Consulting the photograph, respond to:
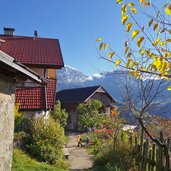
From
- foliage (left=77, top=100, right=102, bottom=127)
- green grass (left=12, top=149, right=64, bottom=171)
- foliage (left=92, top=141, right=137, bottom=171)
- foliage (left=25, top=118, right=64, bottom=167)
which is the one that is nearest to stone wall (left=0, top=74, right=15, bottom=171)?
green grass (left=12, top=149, right=64, bottom=171)

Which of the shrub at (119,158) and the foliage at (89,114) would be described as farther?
the foliage at (89,114)

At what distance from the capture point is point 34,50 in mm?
20469

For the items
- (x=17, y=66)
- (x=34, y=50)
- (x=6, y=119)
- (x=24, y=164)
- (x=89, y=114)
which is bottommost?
(x=24, y=164)

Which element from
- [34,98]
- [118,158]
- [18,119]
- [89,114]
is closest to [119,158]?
[118,158]

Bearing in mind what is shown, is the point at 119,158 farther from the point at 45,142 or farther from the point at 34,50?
the point at 34,50

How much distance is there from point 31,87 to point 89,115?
16553mm

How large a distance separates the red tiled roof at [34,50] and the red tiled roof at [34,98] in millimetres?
1599

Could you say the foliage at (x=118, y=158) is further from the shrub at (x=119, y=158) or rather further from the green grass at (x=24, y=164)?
the green grass at (x=24, y=164)

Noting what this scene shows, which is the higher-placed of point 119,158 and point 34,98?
point 34,98

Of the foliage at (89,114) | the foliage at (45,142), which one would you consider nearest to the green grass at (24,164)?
the foliage at (45,142)

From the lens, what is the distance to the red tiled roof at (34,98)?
16.5 metres

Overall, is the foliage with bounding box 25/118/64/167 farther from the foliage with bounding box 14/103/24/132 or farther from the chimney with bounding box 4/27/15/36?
the chimney with bounding box 4/27/15/36

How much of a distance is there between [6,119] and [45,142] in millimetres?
8867

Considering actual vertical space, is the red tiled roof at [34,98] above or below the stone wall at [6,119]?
above
